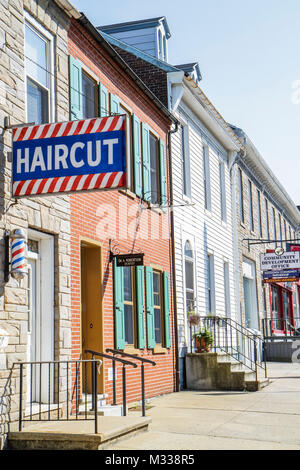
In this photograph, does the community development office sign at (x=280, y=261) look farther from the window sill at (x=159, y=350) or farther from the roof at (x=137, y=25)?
the window sill at (x=159, y=350)

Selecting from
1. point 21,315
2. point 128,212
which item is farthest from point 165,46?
point 21,315

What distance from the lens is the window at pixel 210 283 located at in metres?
17.5

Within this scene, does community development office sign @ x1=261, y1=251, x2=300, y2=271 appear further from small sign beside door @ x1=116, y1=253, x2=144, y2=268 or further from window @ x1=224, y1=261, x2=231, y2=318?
small sign beside door @ x1=116, y1=253, x2=144, y2=268

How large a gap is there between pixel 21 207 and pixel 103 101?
387 cm

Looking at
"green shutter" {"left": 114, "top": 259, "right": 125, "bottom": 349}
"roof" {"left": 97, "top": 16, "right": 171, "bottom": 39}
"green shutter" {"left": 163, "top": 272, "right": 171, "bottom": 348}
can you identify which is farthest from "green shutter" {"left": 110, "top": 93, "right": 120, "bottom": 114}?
"roof" {"left": 97, "top": 16, "right": 171, "bottom": 39}

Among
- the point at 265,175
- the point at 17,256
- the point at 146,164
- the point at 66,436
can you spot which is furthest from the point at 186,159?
the point at 66,436

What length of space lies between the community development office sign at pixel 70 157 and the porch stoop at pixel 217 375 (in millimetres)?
7835

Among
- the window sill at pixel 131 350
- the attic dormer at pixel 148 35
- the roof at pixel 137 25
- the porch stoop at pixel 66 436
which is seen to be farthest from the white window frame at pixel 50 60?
the roof at pixel 137 25

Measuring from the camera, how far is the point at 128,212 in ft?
39.9

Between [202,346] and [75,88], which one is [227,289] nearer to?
[202,346]

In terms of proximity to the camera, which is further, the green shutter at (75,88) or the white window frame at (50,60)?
the green shutter at (75,88)

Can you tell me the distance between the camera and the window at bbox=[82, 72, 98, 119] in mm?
10887

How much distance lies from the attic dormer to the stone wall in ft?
31.9

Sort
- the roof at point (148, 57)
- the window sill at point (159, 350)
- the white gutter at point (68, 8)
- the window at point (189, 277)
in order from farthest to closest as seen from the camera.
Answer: the window at point (189, 277), the roof at point (148, 57), the window sill at point (159, 350), the white gutter at point (68, 8)
